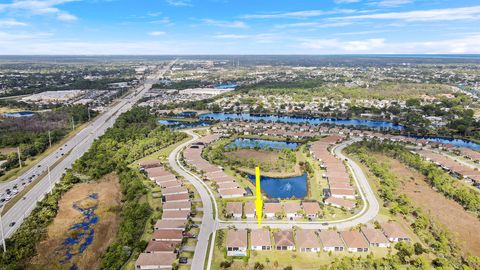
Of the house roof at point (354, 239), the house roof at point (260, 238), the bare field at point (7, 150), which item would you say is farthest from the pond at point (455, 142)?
the bare field at point (7, 150)

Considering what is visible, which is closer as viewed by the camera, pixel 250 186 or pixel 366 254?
pixel 366 254

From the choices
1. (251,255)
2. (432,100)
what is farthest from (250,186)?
(432,100)

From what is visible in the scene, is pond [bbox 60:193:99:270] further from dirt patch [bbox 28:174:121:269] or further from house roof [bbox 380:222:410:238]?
house roof [bbox 380:222:410:238]

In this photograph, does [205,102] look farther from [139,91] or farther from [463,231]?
[463,231]

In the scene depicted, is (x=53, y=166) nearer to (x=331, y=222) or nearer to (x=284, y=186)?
(x=284, y=186)

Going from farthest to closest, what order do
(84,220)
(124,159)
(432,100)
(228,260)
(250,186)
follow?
(432,100), (124,159), (250,186), (84,220), (228,260)

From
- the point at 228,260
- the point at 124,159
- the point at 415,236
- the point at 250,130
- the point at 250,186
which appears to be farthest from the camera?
the point at 250,130
